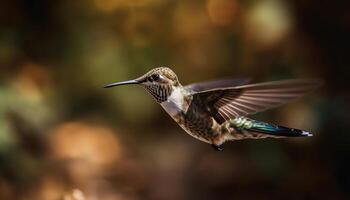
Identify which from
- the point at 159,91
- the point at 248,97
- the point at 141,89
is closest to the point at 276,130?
the point at 248,97

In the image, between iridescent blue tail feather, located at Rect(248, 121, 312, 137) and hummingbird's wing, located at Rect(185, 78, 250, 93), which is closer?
iridescent blue tail feather, located at Rect(248, 121, 312, 137)

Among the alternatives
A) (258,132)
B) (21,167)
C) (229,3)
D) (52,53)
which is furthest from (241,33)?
(258,132)

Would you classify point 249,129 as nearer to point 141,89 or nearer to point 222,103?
point 222,103

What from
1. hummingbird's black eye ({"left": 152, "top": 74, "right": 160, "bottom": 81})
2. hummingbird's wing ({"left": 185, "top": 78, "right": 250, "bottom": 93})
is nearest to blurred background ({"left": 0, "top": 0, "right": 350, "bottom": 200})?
hummingbird's wing ({"left": 185, "top": 78, "right": 250, "bottom": 93})

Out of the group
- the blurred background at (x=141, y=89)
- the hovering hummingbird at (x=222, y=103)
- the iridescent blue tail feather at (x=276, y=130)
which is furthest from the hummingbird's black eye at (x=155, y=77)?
the blurred background at (x=141, y=89)

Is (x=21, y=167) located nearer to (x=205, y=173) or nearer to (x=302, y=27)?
(x=205, y=173)

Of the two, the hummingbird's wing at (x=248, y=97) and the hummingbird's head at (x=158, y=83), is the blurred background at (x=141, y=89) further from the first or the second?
the hummingbird's head at (x=158, y=83)

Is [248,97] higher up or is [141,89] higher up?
[248,97]

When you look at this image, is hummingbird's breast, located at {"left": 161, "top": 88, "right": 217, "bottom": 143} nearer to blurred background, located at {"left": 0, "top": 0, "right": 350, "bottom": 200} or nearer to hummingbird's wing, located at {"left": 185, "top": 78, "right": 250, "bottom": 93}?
hummingbird's wing, located at {"left": 185, "top": 78, "right": 250, "bottom": 93}
